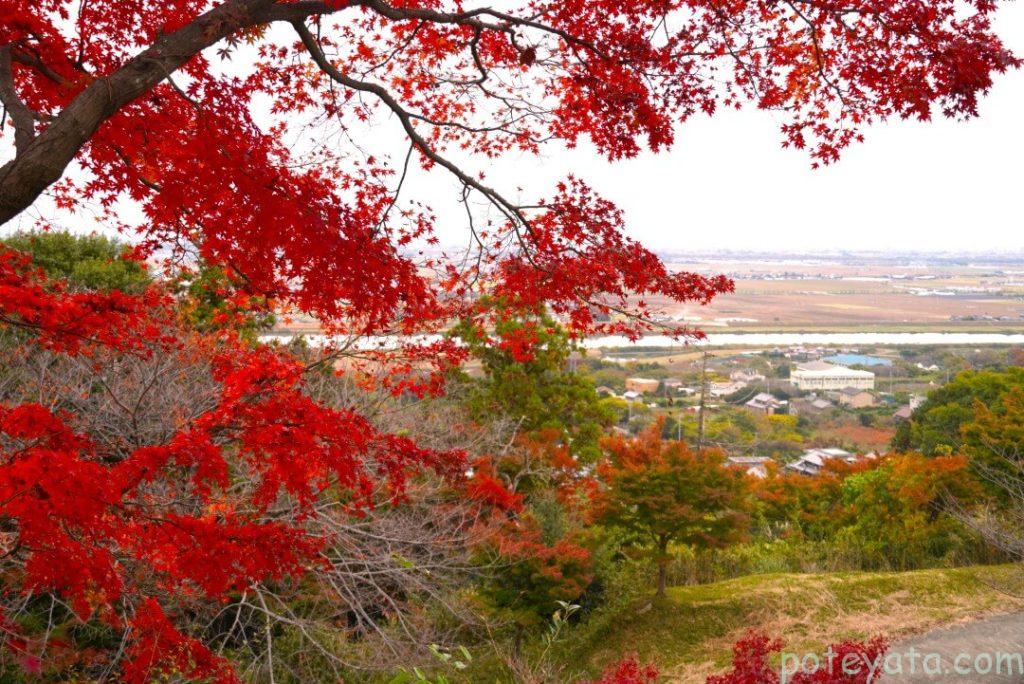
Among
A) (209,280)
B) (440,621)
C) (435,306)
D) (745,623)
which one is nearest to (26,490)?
(435,306)

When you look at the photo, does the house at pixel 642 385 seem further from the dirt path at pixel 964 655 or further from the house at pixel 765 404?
the dirt path at pixel 964 655

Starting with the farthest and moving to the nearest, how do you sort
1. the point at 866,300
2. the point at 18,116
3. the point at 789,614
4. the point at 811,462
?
the point at 866,300 → the point at 811,462 → the point at 789,614 → the point at 18,116

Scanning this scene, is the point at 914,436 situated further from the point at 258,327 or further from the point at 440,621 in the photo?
the point at 258,327

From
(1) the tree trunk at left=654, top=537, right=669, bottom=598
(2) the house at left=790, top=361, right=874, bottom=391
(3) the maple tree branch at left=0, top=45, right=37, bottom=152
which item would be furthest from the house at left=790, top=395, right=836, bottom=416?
(3) the maple tree branch at left=0, top=45, right=37, bottom=152

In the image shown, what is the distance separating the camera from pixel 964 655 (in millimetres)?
7391

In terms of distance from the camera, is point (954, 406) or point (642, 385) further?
point (642, 385)

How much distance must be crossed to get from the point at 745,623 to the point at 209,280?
1008cm

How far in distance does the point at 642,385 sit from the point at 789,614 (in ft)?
84.5

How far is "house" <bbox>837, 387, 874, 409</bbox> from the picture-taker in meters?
34.1

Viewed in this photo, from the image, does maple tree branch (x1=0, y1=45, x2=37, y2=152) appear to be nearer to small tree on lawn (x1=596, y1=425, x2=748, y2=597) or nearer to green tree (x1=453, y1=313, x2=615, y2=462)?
small tree on lawn (x1=596, y1=425, x2=748, y2=597)

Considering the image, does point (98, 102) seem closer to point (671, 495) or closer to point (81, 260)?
point (671, 495)

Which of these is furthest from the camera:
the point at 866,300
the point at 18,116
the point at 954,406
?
Answer: the point at 866,300

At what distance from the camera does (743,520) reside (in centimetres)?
952

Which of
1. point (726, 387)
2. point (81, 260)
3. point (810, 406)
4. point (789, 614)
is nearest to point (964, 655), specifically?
point (789, 614)
